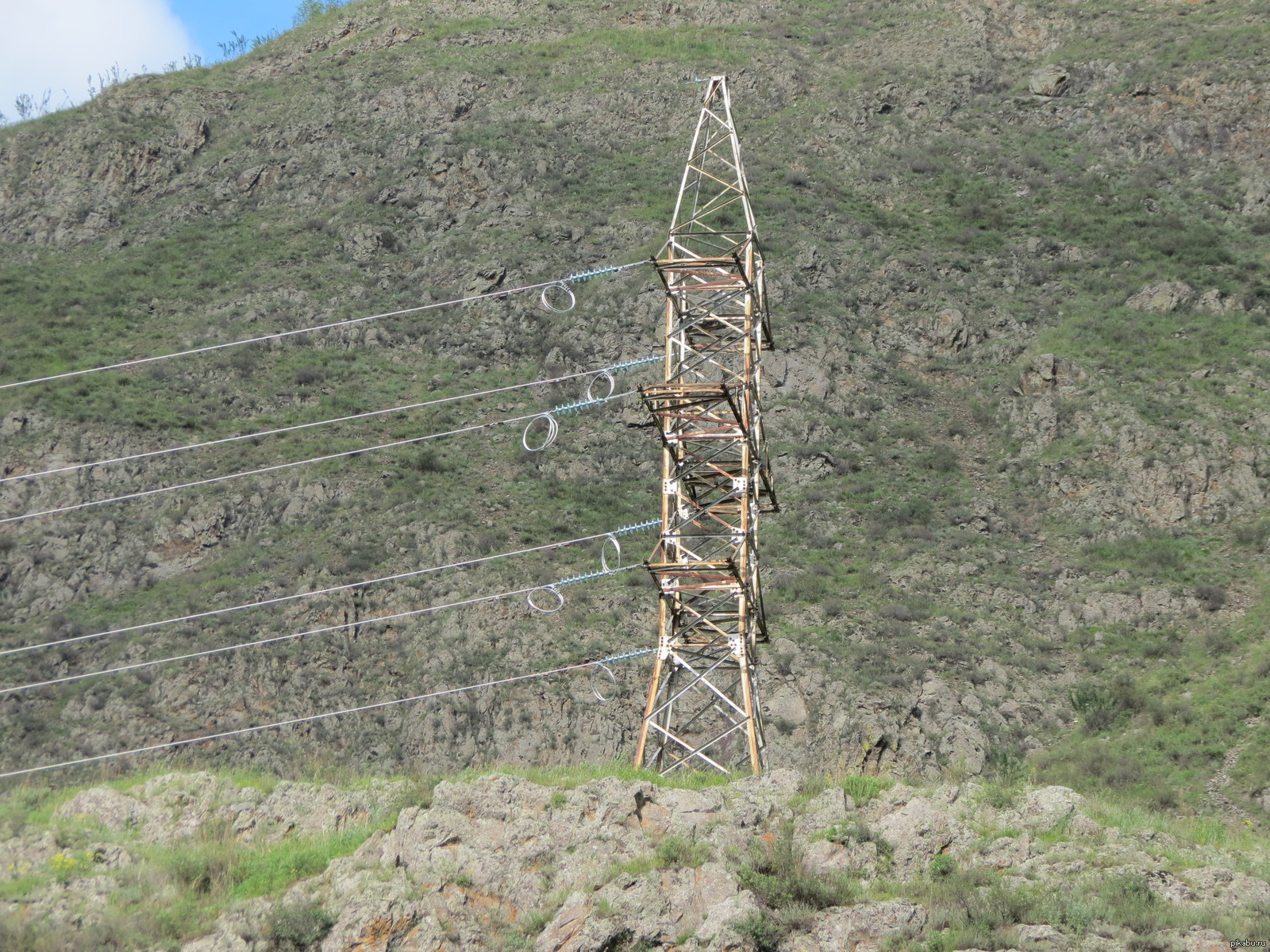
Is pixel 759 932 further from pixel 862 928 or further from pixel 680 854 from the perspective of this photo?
pixel 680 854

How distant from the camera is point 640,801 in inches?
571

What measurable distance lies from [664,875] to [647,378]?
4351cm

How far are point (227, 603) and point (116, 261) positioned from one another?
116 feet

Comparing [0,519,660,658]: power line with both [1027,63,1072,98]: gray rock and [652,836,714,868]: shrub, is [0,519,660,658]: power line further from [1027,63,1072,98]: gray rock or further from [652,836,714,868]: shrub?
[1027,63,1072,98]: gray rock

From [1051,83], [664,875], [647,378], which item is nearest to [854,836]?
[664,875]

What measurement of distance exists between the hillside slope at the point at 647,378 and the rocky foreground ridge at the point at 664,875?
8.83 m

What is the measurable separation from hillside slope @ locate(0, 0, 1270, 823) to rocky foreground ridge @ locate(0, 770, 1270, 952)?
8832mm

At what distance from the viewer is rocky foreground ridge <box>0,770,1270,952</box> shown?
12539 mm

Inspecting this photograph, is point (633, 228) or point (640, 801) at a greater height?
point (633, 228)

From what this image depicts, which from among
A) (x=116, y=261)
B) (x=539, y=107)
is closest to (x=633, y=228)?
(x=539, y=107)

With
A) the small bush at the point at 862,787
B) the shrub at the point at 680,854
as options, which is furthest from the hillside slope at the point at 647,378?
the shrub at the point at 680,854

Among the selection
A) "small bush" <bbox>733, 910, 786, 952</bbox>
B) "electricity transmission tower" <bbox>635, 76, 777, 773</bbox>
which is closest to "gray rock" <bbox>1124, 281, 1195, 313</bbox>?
"electricity transmission tower" <bbox>635, 76, 777, 773</bbox>

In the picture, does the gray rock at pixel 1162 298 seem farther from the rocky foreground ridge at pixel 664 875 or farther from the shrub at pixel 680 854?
the shrub at pixel 680 854

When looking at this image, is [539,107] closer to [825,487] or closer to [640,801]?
[825,487]
